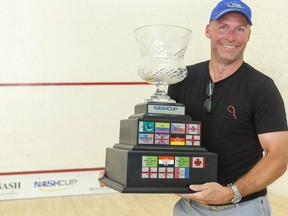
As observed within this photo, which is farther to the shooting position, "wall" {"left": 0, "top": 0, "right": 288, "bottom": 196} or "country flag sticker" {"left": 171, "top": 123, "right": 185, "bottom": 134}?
"wall" {"left": 0, "top": 0, "right": 288, "bottom": 196}

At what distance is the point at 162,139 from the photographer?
1385 millimetres

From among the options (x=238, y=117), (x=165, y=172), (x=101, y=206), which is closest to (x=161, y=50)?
(x=238, y=117)

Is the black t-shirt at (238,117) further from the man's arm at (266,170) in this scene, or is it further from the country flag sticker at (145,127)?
the country flag sticker at (145,127)

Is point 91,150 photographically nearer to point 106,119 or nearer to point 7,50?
point 106,119

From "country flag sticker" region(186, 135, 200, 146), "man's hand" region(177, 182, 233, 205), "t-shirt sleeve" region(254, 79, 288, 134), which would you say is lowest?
"man's hand" region(177, 182, 233, 205)

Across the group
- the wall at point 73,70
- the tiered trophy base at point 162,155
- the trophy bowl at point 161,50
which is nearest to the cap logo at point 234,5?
the trophy bowl at point 161,50

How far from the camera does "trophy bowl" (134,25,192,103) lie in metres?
1.57

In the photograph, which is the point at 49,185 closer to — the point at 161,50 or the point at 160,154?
the point at 161,50

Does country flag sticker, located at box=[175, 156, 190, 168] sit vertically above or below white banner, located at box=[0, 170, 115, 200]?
above

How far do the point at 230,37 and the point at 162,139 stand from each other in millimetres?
387

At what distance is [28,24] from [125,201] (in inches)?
58.0

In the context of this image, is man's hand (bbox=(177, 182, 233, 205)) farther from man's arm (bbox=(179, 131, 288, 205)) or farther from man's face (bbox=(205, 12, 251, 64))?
man's face (bbox=(205, 12, 251, 64))

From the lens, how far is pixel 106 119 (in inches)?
143

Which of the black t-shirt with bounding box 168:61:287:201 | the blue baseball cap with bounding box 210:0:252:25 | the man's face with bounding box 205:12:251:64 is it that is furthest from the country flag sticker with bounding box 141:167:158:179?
the blue baseball cap with bounding box 210:0:252:25
